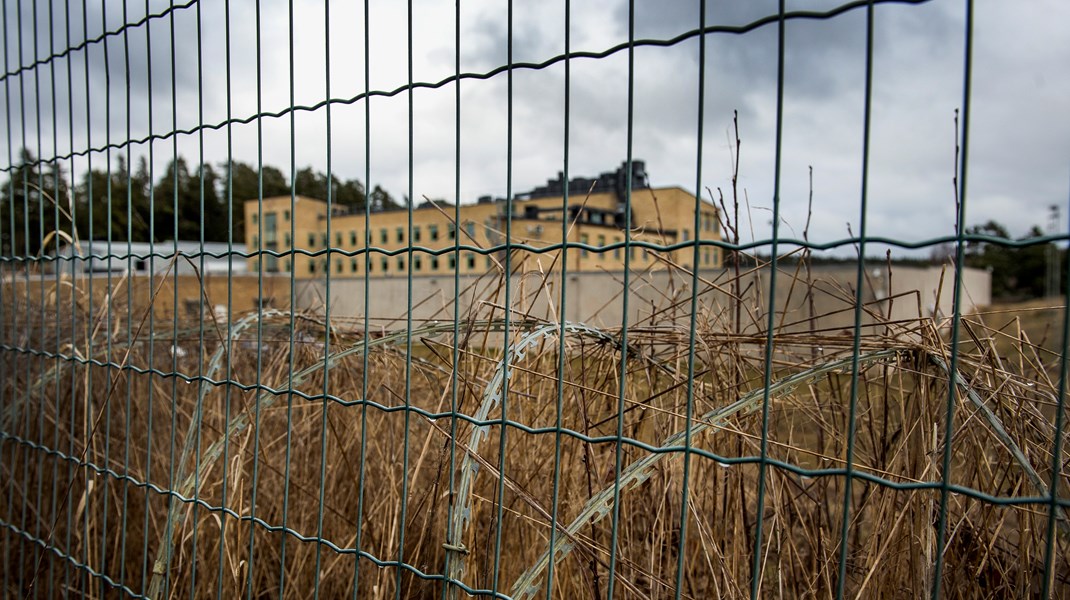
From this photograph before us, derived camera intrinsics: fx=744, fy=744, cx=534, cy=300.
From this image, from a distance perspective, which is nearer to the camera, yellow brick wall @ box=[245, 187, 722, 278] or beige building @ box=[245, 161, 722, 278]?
beige building @ box=[245, 161, 722, 278]

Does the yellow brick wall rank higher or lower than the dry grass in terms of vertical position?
higher

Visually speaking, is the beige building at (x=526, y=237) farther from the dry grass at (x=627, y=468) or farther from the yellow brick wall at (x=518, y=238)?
the dry grass at (x=627, y=468)

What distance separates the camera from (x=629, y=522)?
1.91 meters

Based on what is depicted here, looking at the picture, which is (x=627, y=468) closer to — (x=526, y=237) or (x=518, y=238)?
(x=518, y=238)

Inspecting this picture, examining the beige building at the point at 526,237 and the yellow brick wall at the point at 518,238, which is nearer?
the beige building at the point at 526,237

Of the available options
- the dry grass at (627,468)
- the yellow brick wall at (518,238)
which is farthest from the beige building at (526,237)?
the dry grass at (627,468)

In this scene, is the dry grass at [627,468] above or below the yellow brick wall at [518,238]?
below

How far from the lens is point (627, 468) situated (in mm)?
1378

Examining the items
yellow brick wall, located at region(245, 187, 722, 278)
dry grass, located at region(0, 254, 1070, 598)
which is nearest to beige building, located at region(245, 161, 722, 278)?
yellow brick wall, located at region(245, 187, 722, 278)

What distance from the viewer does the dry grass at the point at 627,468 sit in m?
1.44

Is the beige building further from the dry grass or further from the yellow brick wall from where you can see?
the dry grass

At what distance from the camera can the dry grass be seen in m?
1.44

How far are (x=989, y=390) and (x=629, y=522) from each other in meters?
0.88

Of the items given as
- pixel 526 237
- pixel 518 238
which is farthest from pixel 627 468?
pixel 526 237
